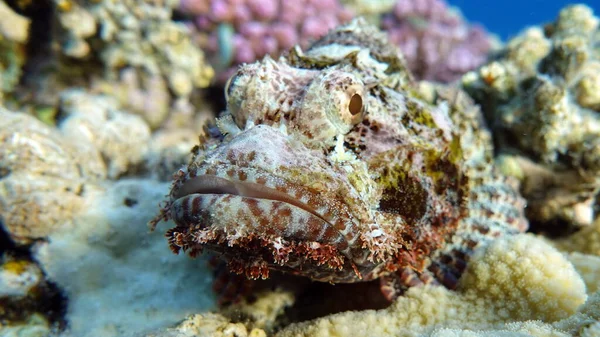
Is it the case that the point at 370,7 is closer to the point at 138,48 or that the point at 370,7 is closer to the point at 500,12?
the point at 138,48

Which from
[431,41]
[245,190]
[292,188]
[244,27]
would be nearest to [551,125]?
[292,188]

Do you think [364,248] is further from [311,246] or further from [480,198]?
[480,198]

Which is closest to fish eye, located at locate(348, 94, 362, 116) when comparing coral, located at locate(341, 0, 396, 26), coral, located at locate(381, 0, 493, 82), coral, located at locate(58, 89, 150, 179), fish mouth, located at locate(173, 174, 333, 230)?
fish mouth, located at locate(173, 174, 333, 230)

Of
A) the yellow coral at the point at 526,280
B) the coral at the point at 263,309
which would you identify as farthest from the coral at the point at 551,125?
the coral at the point at 263,309

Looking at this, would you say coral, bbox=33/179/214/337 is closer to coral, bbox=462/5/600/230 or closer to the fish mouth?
the fish mouth

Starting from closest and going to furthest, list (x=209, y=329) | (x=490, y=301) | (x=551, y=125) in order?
1. (x=209, y=329)
2. (x=490, y=301)
3. (x=551, y=125)

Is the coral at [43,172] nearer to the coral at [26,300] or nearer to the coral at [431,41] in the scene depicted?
the coral at [26,300]
